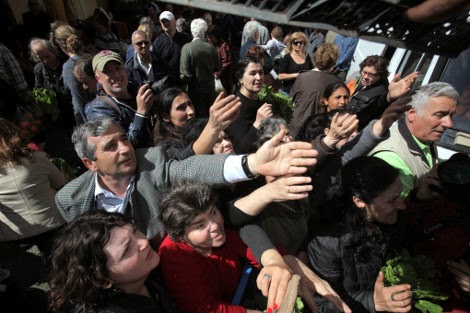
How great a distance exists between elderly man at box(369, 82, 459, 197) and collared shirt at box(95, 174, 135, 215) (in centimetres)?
195

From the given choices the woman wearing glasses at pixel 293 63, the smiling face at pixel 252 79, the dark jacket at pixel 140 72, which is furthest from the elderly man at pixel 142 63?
the woman wearing glasses at pixel 293 63

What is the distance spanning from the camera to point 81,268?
4.63ft

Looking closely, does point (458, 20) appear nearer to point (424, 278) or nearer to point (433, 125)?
point (424, 278)

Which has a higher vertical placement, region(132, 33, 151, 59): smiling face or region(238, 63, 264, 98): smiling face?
region(132, 33, 151, 59): smiling face

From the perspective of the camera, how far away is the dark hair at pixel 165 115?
2.85 metres

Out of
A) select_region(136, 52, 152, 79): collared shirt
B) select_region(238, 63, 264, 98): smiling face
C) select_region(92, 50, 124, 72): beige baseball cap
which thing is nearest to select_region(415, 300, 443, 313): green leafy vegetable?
select_region(238, 63, 264, 98): smiling face

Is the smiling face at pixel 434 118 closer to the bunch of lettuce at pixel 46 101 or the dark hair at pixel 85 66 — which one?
the dark hair at pixel 85 66

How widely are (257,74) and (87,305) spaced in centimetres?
286

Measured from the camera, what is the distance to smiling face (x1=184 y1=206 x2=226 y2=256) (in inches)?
65.7

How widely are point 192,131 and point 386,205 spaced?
4.94 feet

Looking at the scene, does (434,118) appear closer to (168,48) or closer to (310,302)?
(310,302)

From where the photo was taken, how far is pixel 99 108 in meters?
2.94

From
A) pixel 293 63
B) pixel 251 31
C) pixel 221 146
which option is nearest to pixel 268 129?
pixel 221 146

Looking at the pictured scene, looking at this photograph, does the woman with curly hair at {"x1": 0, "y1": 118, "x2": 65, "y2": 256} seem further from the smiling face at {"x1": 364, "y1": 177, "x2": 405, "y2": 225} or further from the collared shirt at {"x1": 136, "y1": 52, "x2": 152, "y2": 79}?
the smiling face at {"x1": 364, "y1": 177, "x2": 405, "y2": 225}
